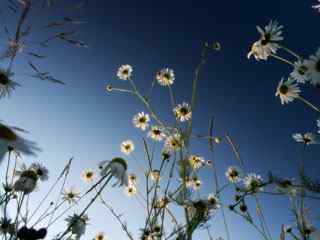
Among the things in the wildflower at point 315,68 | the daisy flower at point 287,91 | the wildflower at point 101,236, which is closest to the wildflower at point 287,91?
the daisy flower at point 287,91

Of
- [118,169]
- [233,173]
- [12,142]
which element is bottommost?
[12,142]

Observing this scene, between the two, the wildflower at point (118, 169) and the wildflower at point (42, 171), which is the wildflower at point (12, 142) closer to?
the wildflower at point (118, 169)

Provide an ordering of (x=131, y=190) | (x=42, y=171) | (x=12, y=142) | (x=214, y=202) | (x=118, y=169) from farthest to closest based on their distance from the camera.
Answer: (x=131, y=190) < (x=42, y=171) < (x=214, y=202) < (x=118, y=169) < (x=12, y=142)

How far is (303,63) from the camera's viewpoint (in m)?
2.12

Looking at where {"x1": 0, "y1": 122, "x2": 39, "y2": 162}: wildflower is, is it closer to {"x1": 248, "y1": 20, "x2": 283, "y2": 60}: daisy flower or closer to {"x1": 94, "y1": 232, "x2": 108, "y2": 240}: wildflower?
{"x1": 248, "y1": 20, "x2": 283, "y2": 60}: daisy flower

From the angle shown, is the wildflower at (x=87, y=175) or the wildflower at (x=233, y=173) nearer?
the wildflower at (x=233, y=173)

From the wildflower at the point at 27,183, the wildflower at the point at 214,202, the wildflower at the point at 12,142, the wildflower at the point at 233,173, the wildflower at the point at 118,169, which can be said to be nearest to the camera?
the wildflower at the point at 12,142

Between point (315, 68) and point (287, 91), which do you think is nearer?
point (315, 68)

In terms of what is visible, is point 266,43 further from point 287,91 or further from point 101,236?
point 101,236

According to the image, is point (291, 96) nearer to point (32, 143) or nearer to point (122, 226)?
point (122, 226)

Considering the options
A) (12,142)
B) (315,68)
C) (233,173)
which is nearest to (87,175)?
(233,173)

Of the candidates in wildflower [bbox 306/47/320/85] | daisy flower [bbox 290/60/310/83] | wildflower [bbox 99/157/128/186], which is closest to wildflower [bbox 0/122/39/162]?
wildflower [bbox 99/157/128/186]

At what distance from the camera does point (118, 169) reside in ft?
5.63

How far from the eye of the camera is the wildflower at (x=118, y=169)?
65.4 inches
